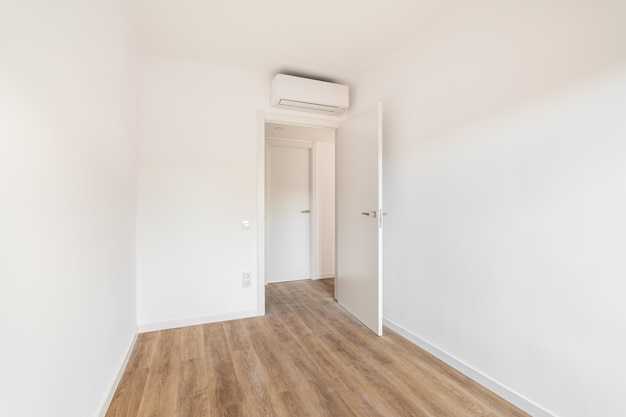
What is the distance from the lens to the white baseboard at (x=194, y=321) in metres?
2.56

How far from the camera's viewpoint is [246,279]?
2.88 m

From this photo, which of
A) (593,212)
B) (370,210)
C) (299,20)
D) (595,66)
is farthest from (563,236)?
(299,20)

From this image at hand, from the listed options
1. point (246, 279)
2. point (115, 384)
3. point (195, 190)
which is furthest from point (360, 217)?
point (115, 384)

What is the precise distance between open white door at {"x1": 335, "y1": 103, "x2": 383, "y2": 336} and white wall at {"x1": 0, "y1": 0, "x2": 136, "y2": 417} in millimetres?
1875

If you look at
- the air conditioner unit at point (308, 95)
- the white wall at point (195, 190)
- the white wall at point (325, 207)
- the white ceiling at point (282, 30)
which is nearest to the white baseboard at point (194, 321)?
the white wall at point (195, 190)

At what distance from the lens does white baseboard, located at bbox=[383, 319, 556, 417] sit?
59.4 inches

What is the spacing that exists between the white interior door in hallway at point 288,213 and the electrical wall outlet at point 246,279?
4.30 feet

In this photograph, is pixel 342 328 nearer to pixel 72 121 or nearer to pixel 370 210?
pixel 370 210

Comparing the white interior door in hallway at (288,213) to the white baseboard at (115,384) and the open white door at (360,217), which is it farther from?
the white baseboard at (115,384)

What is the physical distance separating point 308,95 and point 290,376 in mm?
2402

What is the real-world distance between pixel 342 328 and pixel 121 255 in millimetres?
1846

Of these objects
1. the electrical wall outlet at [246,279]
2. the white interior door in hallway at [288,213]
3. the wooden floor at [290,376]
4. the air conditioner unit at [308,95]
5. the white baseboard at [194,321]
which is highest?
the air conditioner unit at [308,95]

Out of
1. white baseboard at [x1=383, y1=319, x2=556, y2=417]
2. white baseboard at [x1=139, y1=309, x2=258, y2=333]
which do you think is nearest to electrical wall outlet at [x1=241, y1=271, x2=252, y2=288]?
white baseboard at [x1=139, y1=309, x2=258, y2=333]

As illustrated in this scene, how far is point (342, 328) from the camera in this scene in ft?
8.57
